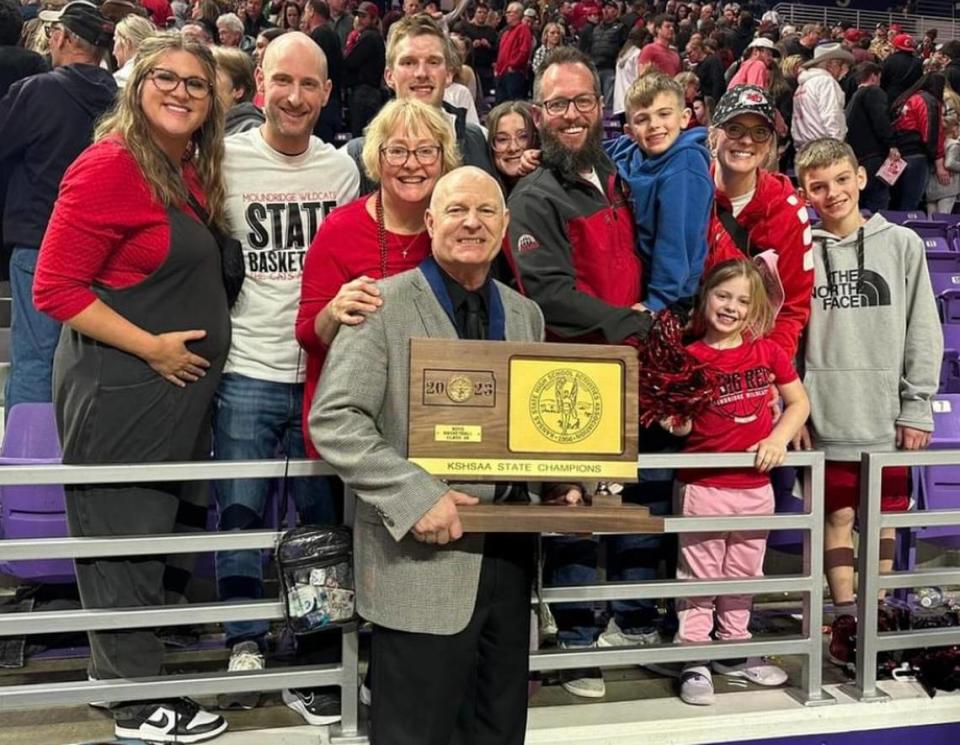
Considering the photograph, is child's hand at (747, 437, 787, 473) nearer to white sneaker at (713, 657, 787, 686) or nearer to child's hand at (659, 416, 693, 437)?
child's hand at (659, 416, 693, 437)

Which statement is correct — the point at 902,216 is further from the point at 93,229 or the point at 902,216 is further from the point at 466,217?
the point at 93,229

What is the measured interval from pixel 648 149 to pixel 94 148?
1.44 metres

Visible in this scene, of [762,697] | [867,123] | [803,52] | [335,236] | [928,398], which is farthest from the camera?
[803,52]

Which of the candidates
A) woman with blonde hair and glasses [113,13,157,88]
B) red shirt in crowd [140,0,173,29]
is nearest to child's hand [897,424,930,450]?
woman with blonde hair and glasses [113,13,157,88]

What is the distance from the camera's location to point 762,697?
111 inches

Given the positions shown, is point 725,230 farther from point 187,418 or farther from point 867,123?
point 867,123

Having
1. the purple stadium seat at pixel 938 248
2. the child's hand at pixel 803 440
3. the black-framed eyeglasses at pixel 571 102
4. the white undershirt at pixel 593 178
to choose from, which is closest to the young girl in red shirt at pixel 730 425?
the child's hand at pixel 803 440

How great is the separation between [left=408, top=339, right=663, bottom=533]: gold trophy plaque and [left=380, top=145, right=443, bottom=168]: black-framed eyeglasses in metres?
0.46

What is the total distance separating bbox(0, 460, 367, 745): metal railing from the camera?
2.28m

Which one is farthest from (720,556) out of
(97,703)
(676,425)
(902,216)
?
(902,216)

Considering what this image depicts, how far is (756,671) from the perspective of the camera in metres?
2.95

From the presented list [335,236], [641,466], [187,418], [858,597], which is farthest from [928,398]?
[187,418]

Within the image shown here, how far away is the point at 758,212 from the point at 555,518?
1461 millimetres

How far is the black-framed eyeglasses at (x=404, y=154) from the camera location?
2197 mm
